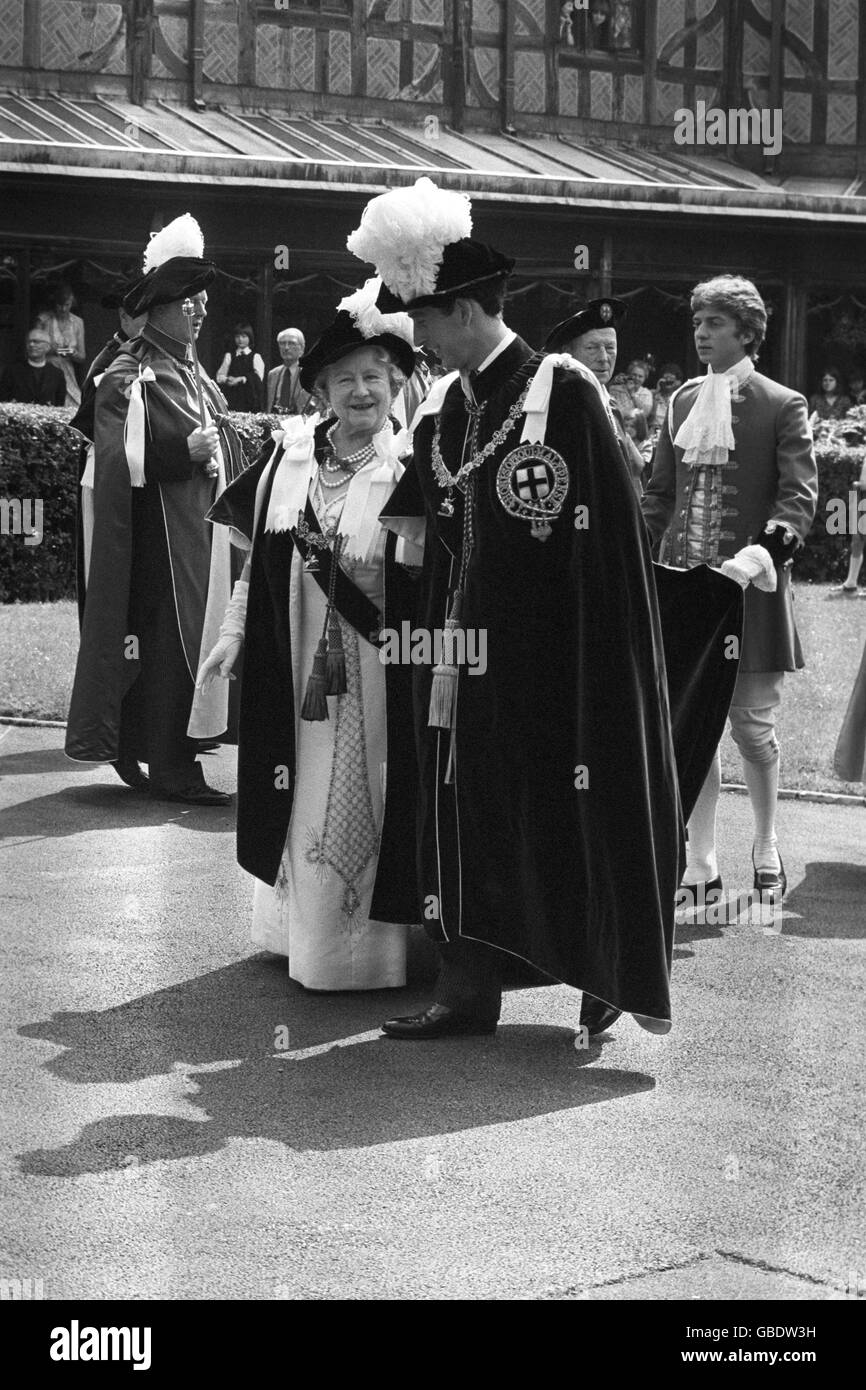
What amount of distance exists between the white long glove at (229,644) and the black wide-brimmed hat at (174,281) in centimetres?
279

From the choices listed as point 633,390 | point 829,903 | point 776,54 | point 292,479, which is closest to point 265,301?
point 633,390

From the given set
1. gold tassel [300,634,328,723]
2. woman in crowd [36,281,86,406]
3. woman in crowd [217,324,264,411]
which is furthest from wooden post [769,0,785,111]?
gold tassel [300,634,328,723]

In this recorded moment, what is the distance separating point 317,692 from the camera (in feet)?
19.2

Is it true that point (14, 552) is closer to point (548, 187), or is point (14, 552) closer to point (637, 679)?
point (548, 187)

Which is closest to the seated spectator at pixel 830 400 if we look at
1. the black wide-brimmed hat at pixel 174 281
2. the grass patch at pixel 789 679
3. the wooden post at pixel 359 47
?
the wooden post at pixel 359 47

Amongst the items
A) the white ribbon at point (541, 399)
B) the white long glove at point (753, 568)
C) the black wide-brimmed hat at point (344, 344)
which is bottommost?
the white long glove at point (753, 568)

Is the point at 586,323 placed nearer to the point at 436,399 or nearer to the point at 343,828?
the point at 436,399

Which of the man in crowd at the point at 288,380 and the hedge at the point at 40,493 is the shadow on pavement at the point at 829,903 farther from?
the man in crowd at the point at 288,380

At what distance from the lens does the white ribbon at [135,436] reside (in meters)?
8.84

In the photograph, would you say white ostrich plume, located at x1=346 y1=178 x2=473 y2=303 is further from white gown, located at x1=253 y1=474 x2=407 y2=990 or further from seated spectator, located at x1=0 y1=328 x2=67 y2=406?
seated spectator, located at x1=0 y1=328 x2=67 y2=406

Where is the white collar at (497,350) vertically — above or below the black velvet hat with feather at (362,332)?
below

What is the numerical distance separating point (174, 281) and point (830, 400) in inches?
652

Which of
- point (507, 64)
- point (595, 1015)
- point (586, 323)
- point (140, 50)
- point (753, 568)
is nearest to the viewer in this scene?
point (595, 1015)

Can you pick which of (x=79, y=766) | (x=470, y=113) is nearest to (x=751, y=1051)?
(x=79, y=766)
